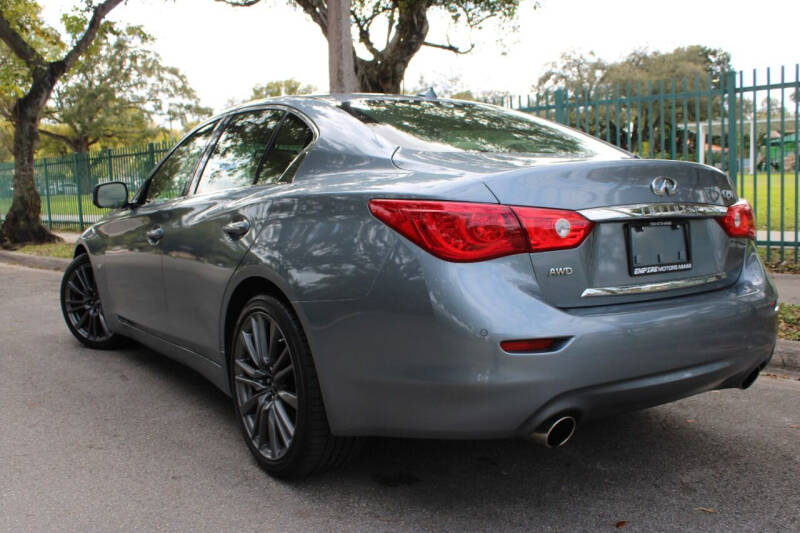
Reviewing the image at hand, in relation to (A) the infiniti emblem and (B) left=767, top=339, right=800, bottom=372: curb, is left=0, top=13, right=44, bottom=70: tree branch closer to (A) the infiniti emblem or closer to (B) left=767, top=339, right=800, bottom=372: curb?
(B) left=767, top=339, right=800, bottom=372: curb

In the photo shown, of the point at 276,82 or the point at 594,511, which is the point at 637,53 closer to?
the point at 276,82

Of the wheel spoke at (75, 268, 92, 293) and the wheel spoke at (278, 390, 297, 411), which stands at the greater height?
the wheel spoke at (75, 268, 92, 293)

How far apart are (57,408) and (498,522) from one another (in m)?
2.60

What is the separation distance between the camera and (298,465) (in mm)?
2814

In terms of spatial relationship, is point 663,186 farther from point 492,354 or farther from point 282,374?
point 282,374

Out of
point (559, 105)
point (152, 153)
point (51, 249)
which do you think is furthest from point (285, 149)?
point (152, 153)

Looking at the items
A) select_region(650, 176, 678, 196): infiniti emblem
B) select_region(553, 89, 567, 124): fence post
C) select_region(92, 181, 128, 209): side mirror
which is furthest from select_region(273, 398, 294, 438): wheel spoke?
select_region(553, 89, 567, 124): fence post

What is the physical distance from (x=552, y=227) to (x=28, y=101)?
15781 mm

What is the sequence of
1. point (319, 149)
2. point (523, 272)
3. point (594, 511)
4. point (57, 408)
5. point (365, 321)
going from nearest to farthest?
point (523, 272) → point (365, 321) → point (594, 511) → point (319, 149) → point (57, 408)

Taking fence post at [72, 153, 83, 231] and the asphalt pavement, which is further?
fence post at [72, 153, 83, 231]

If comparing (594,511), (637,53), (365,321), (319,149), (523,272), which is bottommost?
(594,511)

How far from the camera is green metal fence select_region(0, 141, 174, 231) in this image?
16188 millimetres

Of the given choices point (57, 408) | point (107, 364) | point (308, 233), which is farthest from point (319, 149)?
point (107, 364)

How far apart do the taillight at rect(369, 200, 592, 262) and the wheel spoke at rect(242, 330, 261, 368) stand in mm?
984
